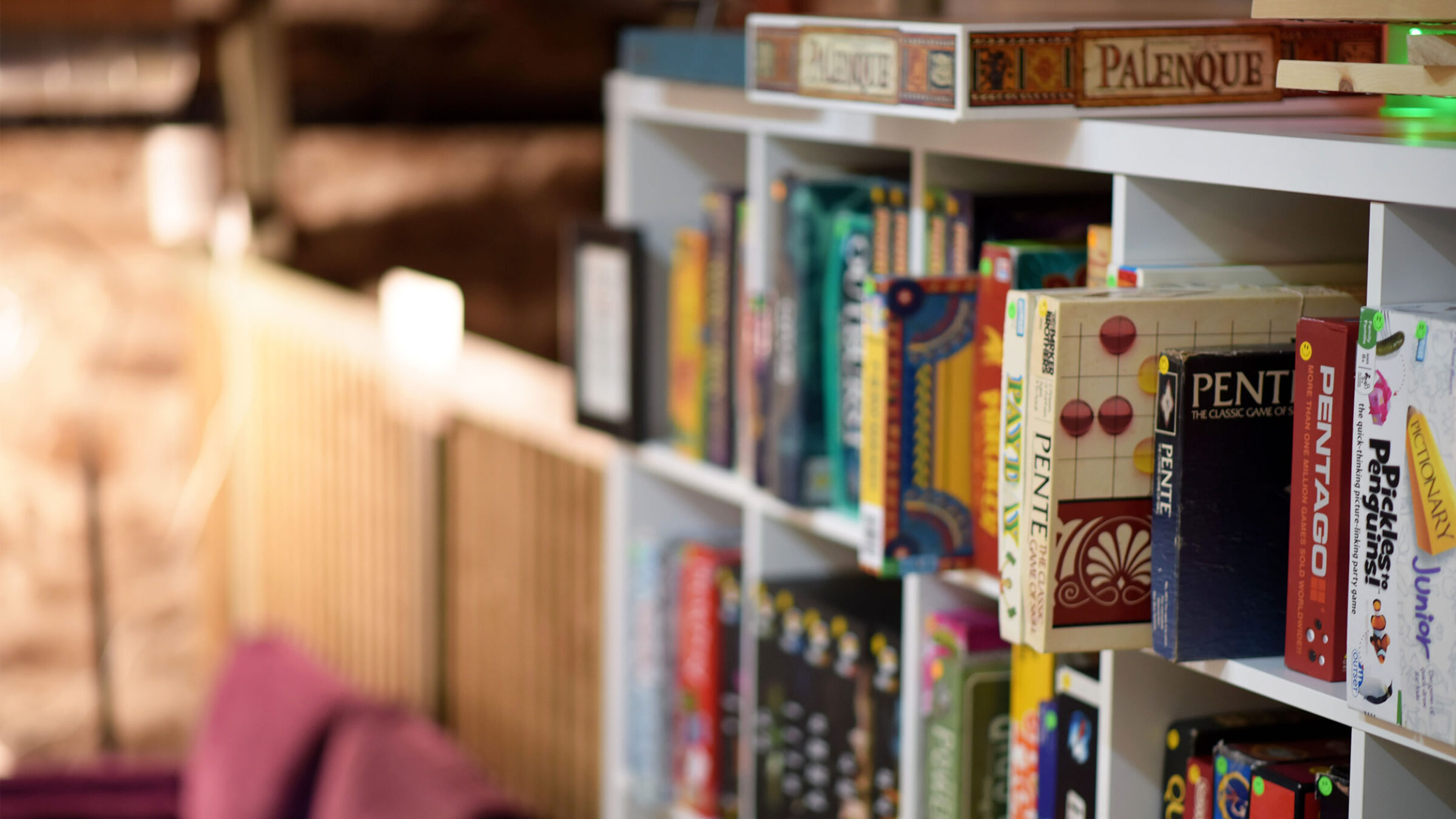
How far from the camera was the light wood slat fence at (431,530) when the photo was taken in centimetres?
269

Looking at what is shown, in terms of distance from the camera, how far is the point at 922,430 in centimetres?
147

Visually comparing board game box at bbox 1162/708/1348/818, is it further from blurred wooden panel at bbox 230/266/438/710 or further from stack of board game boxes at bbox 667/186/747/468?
blurred wooden panel at bbox 230/266/438/710

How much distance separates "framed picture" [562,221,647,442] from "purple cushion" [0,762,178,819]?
66.4 inches

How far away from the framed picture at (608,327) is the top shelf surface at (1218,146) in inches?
15.4

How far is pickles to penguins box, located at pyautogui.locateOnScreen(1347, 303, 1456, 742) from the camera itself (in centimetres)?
100

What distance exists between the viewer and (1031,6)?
7.66 ft

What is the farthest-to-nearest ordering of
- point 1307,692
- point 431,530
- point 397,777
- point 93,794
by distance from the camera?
point 93,794, point 431,530, point 397,777, point 1307,692

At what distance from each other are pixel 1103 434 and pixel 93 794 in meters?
2.71

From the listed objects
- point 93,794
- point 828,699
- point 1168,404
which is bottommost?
point 93,794

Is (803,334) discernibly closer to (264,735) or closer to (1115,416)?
(1115,416)

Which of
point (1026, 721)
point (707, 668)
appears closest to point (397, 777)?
point (707, 668)

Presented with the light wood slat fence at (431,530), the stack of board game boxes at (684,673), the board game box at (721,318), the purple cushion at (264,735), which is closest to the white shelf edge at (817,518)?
the board game box at (721,318)

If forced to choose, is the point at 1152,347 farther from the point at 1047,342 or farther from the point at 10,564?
the point at 10,564

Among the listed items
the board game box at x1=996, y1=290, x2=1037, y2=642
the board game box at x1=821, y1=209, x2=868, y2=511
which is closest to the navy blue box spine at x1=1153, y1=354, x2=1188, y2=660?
the board game box at x1=996, y1=290, x2=1037, y2=642
